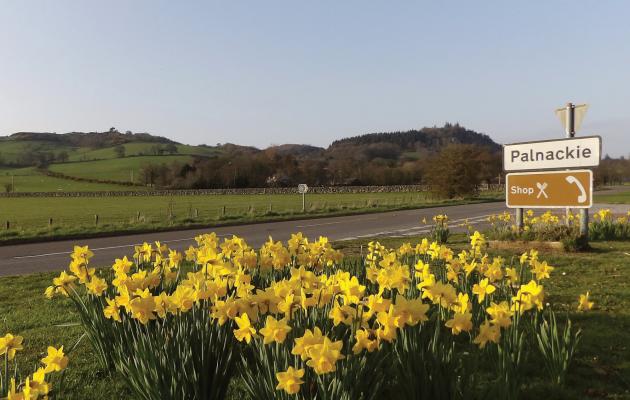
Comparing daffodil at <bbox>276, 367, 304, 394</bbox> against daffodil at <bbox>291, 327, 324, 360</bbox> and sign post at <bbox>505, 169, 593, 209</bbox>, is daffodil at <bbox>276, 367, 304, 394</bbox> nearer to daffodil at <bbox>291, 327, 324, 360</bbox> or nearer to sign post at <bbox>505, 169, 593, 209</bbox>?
daffodil at <bbox>291, 327, 324, 360</bbox>

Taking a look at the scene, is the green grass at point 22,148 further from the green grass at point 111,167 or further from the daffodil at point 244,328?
the daffodil at point 244,328

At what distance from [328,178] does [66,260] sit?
8178 cm

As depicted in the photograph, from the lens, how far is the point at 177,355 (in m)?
2.50

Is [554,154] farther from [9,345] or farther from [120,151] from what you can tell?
[120,151]

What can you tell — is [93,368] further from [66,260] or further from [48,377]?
[66,260]

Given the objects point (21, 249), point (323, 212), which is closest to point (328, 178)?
point (323, 212)

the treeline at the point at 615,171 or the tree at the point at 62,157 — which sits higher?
the tree at the point at 62,157

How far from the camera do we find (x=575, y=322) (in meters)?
4.96

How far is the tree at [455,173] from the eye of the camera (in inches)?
1674

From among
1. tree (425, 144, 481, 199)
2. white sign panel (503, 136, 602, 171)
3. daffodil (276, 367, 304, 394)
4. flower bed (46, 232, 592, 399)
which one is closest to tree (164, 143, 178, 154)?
tree (425, 144, 481, 199)

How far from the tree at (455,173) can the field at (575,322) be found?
34.1 metres

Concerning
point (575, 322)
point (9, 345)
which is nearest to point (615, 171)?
point (575, 322)

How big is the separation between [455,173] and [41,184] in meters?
84.9

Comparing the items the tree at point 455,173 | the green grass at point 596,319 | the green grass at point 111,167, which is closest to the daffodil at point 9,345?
the green grass at point 596,319
